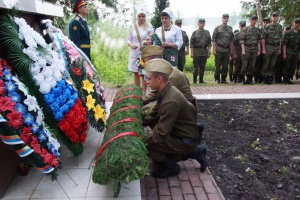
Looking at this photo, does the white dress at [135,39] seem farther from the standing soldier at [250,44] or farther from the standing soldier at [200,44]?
the standing soldier at [250,44]

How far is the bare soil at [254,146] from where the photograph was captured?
10.5 ft

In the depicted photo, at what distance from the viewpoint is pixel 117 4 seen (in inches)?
459

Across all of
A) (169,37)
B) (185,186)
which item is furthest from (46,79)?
(169,37)

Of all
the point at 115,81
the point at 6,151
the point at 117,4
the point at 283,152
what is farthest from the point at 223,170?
the point at 117,4

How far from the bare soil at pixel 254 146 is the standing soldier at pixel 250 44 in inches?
101

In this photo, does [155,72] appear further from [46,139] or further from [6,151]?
[6,151]

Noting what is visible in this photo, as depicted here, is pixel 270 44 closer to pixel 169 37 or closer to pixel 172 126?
pixel 169 37

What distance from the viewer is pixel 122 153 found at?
238 cm

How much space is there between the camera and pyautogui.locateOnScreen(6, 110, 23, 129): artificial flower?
2.34 metres

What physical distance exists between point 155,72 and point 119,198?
1289mm

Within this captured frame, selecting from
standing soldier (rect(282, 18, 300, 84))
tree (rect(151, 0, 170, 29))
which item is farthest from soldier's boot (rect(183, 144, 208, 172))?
tree (rect(151, 0, 170, 29))

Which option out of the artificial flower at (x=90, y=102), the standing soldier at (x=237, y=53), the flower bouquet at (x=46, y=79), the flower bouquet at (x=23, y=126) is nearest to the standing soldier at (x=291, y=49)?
the standing soldier at (x=237, y=53)

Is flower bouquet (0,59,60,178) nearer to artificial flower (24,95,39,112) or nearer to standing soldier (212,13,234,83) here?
artificial flower (24,95,39,112)

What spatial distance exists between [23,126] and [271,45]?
25.1 feet
